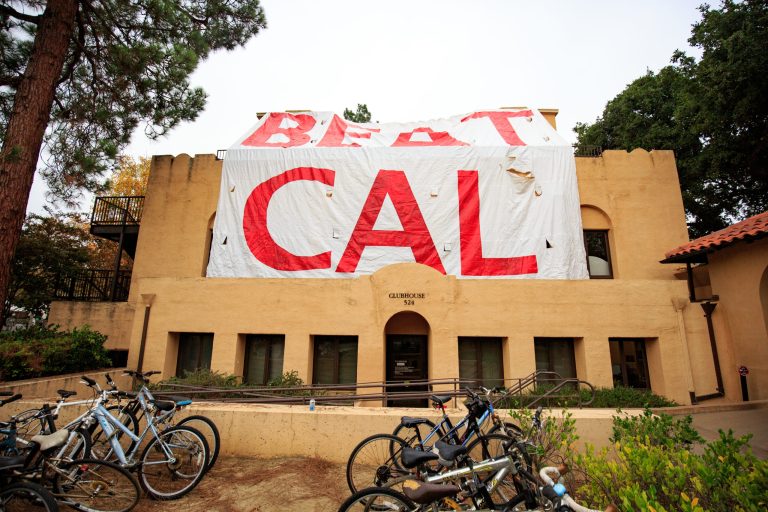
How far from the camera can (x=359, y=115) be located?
88.6ft

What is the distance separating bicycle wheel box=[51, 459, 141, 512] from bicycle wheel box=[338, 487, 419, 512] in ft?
7.92

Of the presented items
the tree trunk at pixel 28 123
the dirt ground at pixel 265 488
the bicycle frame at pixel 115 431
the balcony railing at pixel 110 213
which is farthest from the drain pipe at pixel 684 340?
the balcony railing at pixel 110 213

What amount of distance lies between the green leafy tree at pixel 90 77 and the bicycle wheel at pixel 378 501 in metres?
8.02

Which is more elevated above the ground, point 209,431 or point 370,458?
point 209,431

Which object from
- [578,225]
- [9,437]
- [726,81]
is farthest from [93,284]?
[726,81]

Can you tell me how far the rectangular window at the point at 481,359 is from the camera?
11.2 meters

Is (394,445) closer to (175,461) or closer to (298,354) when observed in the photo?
(175,461)

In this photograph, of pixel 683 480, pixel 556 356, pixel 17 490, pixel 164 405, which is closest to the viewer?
pixel 683 480

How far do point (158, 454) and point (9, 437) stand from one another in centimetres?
153

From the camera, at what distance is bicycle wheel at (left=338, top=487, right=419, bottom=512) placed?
3078 millimetres

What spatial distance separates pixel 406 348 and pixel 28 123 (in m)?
10.4

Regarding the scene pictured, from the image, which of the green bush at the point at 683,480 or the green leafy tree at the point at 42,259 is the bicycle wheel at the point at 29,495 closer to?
the green bush at the point at 683,480

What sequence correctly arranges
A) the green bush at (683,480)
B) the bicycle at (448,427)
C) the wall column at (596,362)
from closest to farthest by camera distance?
the green bush at (683,480) < the bicycle at (448,427) < the wall column at (596,362)

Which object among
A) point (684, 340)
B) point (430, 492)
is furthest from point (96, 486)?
point (684, 340)
